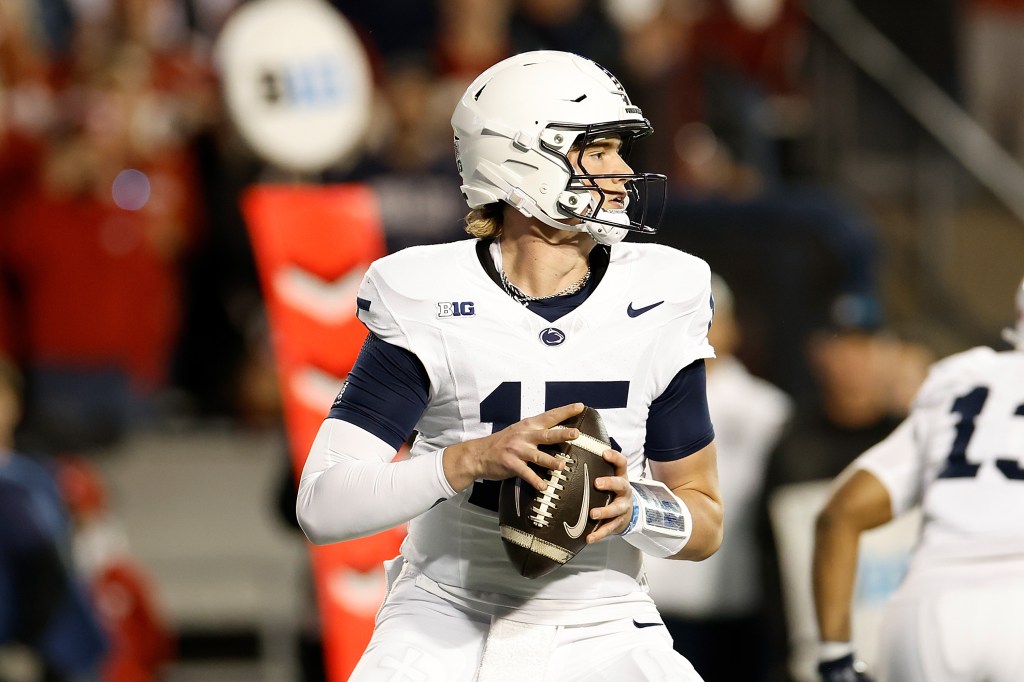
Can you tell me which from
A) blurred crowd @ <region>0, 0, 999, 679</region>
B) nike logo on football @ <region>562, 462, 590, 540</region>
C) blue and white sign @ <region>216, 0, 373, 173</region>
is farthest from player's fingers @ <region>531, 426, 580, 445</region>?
blurred crowd @ <region>0, 0, 999, 679</region>

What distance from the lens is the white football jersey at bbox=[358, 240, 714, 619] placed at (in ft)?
Answer: 10.3

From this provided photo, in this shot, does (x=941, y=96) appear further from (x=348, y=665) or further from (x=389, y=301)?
(x=389, y=301)

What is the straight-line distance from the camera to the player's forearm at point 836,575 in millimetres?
3898

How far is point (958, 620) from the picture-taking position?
366 centimetres

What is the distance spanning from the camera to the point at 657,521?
9.88 ft

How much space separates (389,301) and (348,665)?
9.54 ft

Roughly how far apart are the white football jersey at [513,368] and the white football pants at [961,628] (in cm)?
81

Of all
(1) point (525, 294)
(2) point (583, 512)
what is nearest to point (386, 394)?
(1) point (525, 294)

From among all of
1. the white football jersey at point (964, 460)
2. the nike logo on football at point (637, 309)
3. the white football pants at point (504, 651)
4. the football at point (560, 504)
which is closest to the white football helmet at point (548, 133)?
the nike logo on football at point (637, 309)

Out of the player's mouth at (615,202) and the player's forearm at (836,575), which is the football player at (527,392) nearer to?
the player's mouth at (615,202)

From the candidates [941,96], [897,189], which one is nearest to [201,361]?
[897,189]

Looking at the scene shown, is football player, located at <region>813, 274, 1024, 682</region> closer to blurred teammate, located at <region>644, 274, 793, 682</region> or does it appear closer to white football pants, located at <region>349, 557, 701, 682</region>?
white football pants, located at <region>349, 557, 701, 682</region>

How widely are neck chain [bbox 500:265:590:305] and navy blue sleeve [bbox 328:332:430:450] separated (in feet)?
0.81

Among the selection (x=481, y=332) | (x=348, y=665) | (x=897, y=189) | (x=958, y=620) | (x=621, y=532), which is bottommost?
(x=348, y=665)
